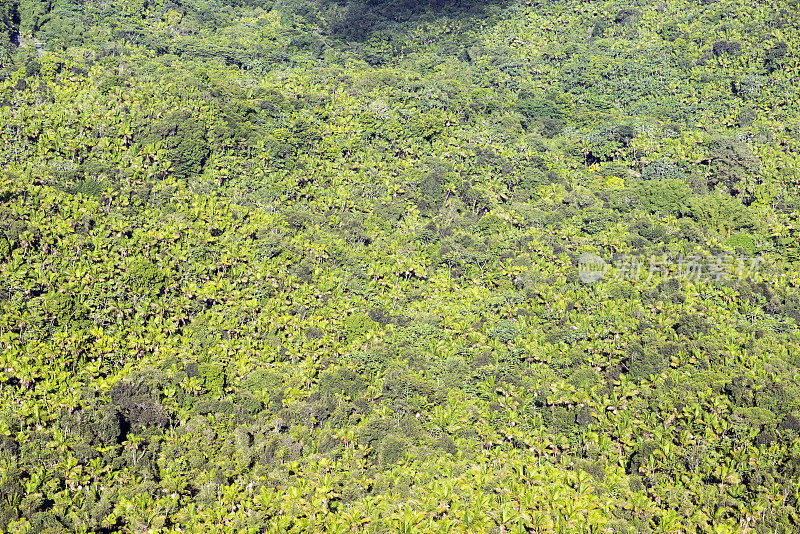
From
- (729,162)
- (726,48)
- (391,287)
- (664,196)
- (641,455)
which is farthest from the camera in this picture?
(726,48)

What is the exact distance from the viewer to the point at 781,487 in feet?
118

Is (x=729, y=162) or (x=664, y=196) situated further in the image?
(x=729, y=162)

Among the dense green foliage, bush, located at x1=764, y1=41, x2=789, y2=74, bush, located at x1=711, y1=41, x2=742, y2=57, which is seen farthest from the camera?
bush, located at x1=711, y1=41, x2=742, y2=57

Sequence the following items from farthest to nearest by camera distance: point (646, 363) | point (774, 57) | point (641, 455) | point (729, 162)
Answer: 1. point (774, 57)
2. point (729, 162)
3. point (646, 363)
4. point (641, 455)

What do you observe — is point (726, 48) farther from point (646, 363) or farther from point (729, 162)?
point (646, 363)

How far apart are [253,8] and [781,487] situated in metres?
112

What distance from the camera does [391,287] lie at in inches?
2379

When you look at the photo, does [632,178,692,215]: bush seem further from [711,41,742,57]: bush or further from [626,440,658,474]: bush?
[626,440,658,474]: bush

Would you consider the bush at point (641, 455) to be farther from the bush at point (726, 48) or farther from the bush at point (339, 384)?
the bush at point (726, 48)

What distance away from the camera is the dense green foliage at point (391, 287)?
1451 inches

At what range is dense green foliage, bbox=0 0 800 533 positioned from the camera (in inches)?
1451

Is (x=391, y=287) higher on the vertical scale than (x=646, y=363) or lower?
lower

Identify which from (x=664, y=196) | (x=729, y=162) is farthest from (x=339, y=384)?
(x=729, y=162)

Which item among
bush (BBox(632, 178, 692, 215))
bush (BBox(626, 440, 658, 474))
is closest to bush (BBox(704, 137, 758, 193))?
bush (BBox(632, 178, 692, 215))
